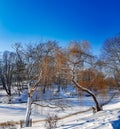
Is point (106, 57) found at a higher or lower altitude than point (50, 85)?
higher

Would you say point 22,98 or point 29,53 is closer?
point 29,53

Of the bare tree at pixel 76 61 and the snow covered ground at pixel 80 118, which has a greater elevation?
the bare tree at pixel 76 61

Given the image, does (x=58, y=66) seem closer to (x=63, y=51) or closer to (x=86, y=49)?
(x=63, y=51)

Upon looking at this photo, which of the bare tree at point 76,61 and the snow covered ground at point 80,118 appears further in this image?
the bare tree at point 76,61

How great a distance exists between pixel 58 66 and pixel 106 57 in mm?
14577

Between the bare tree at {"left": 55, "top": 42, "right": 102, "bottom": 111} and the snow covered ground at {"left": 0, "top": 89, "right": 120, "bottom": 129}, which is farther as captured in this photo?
the bare tree at {"left": 55, "top": 42, "right": 102, "bottom": 111}

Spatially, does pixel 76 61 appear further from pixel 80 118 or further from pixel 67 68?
pixel 80 118

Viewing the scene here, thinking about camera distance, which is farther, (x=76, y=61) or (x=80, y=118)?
(x=76, y=61)

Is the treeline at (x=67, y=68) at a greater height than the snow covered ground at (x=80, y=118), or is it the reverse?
the treeline at (x=67, y=68)

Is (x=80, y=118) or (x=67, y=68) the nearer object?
(x=80, y=118)

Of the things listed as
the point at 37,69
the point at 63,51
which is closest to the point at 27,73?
the point at 37,69

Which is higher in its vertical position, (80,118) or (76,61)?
(76,61)

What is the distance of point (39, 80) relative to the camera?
1877cm

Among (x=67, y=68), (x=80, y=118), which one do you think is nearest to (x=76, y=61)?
(x=67, y=68)
